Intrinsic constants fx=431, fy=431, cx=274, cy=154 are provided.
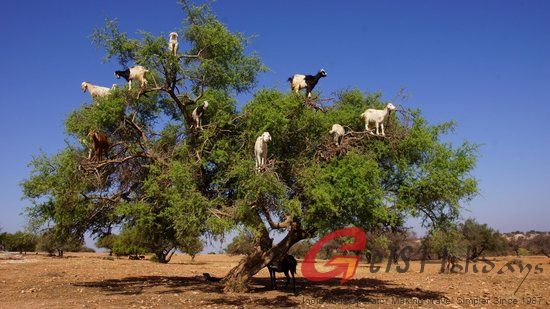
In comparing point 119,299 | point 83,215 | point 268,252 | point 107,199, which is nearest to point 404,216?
point 268,252

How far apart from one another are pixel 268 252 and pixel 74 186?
23.4 ft

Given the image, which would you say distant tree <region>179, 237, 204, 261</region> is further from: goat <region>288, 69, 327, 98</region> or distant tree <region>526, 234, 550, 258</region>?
distant tree <region>526, 234, 550, 258</region>

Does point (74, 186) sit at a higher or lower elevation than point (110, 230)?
higher

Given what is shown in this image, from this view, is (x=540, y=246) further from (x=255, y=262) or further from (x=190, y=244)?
(x=190, y=244)

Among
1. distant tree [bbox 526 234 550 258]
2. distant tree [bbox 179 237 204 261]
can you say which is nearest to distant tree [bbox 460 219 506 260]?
distant tree [bbox 526 234 550 258]

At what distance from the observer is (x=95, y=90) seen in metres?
16.2

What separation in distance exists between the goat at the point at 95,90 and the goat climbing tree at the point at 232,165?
539mm

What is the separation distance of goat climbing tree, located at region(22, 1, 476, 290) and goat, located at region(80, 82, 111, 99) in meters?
0.54

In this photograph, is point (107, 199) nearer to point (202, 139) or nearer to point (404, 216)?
point (202, 139)

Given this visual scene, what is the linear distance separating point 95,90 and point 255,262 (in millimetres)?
8777

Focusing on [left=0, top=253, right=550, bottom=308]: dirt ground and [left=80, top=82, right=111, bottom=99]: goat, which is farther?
[left=80, top=82, right=111, bottom=99]: goat

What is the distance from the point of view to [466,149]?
14594 millimetres

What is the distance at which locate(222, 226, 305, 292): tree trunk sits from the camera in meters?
15.3

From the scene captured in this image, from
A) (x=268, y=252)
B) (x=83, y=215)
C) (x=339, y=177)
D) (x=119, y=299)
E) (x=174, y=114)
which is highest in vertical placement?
(x=174, y=114)
